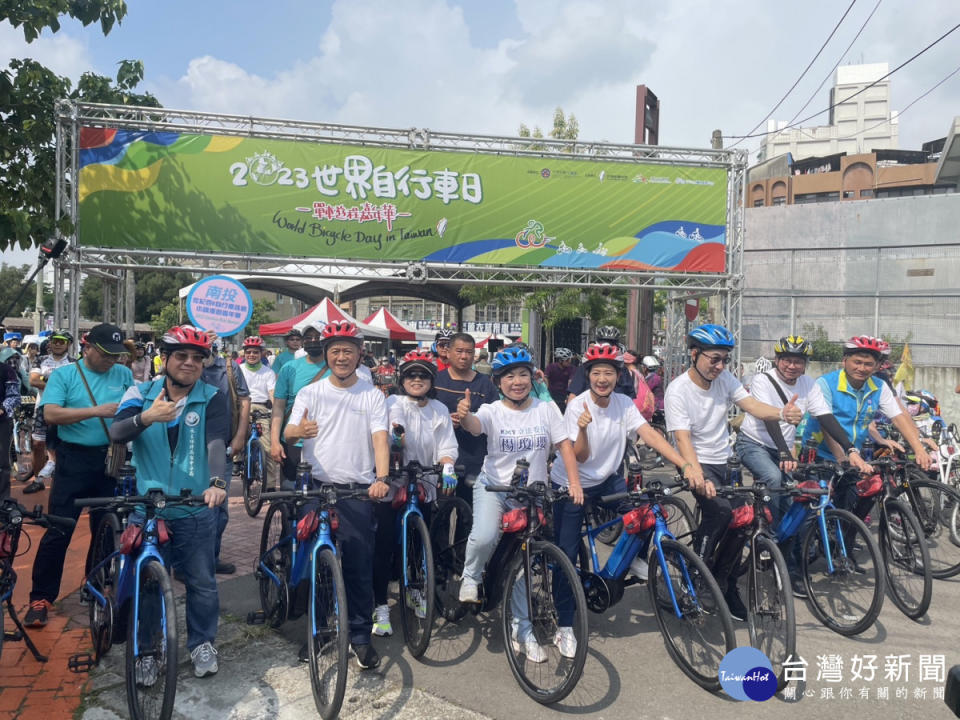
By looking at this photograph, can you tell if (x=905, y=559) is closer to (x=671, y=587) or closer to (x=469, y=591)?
(x=671, y=587)

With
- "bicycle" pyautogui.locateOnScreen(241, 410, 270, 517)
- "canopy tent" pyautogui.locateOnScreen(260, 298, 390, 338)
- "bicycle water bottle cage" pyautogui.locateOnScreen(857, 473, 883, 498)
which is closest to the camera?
"bicycle water bottle cage" pyautogui.locateOnScreen(857, 473, 883, 498)

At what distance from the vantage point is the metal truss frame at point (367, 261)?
11.4 meters

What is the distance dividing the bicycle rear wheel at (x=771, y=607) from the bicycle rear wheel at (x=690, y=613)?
0.36 meters

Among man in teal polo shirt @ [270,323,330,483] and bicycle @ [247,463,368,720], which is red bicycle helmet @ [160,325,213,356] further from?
man in teal polo shirt @ [270,323,330,483]

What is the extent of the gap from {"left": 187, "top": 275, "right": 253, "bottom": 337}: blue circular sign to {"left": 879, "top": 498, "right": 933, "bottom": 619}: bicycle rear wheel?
5.92 meters

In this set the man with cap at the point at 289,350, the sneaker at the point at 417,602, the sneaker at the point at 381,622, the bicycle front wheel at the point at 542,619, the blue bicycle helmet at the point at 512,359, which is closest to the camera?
the bicycle front wheel at the point at 542,619

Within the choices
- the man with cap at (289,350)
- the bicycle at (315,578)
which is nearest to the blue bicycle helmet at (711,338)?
the bicycle at (315,578)

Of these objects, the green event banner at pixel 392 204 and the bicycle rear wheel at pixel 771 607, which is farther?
the green event banner at pixel 392 204

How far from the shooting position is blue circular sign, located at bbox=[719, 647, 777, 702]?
3.95 m

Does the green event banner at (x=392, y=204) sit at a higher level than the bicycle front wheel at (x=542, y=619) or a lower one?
higher

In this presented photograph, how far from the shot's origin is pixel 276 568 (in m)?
4.81

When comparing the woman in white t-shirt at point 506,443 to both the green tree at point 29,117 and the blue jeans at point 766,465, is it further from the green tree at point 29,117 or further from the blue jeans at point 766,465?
the green tree at point 29,117

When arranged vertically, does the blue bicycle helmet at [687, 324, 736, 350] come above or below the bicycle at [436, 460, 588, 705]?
above

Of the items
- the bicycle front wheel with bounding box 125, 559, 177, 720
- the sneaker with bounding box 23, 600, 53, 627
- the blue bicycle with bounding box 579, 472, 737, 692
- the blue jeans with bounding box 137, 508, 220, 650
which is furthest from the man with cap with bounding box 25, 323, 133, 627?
the blue bicycle with bounding box 579, 472, 737, 692
